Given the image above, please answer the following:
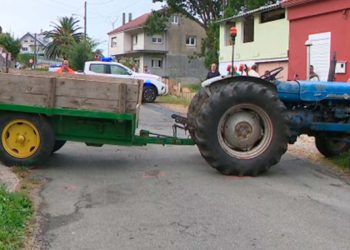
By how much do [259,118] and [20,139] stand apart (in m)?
3.60

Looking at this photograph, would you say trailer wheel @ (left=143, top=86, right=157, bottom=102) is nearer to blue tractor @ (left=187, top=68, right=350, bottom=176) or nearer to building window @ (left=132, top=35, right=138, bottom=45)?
blue tractor @ (left=187, top=68, right=350, bottom=176)

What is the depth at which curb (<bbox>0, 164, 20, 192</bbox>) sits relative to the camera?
743 cm

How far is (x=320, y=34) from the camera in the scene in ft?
76.4

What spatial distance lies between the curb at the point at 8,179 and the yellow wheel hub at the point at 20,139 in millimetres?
304

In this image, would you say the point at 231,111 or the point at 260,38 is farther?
the point at 260,38

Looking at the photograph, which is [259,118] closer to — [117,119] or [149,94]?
[117,119]

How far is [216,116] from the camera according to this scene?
866cm

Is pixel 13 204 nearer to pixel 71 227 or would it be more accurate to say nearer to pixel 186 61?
pixel 71 227

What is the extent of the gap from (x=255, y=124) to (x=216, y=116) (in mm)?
651

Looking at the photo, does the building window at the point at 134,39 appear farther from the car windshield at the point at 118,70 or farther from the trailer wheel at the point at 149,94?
the car windshield at the point at 118,70

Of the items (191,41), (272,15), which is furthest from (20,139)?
(191,41)

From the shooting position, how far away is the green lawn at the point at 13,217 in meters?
5.30

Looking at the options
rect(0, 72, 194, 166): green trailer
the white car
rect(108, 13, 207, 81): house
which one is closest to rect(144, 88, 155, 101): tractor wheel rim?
the white car

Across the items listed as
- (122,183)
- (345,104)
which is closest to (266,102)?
(345,104)
